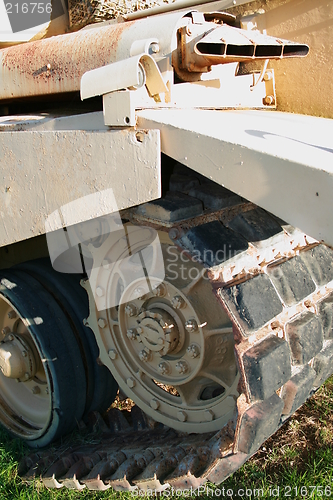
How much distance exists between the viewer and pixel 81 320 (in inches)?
101

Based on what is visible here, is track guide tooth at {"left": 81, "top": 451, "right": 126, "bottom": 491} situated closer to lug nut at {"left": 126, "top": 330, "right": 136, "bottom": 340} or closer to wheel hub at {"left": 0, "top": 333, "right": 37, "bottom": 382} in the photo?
lug nut at {"left": 126, "top": 330, "right": 136, "bottom": 340}

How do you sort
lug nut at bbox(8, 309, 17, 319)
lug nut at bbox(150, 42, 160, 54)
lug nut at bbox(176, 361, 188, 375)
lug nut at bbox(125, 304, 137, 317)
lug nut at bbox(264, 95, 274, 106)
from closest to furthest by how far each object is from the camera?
lug nut at bbox(150, 42, 160, 54) → lug nut at bbox(176, 361, 188, 375) → lug nut at bbox(125, 304, 137, 317) → lug nut at bbox(264, 95, 274, 106) → lug nut at bbox(8, 309, 17, 319)

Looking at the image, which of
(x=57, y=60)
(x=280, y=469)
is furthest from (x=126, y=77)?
(x=280, y=469)

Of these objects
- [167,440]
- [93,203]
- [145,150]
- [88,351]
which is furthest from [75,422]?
[145,150]

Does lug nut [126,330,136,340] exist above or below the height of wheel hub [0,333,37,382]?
above

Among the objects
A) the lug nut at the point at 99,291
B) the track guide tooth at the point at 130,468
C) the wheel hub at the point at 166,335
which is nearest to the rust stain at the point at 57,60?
the wheel hub at the point at 166,335

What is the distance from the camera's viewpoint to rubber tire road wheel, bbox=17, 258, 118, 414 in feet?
8.42

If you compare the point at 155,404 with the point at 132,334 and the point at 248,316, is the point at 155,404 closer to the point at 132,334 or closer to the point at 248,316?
the point at 132,334

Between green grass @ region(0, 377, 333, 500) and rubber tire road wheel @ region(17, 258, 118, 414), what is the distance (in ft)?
1.46

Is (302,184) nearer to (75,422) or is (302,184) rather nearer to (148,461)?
(148,461)

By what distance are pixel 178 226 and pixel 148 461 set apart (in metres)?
1.03

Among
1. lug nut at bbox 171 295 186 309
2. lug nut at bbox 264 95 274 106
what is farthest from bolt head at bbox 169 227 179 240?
lug nut at bbox 264 95 274 106

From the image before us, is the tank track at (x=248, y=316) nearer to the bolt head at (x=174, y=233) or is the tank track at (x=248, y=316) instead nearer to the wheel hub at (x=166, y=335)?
the bolt head at (x=174, y=233)

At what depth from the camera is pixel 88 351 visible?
2584 millimetres
